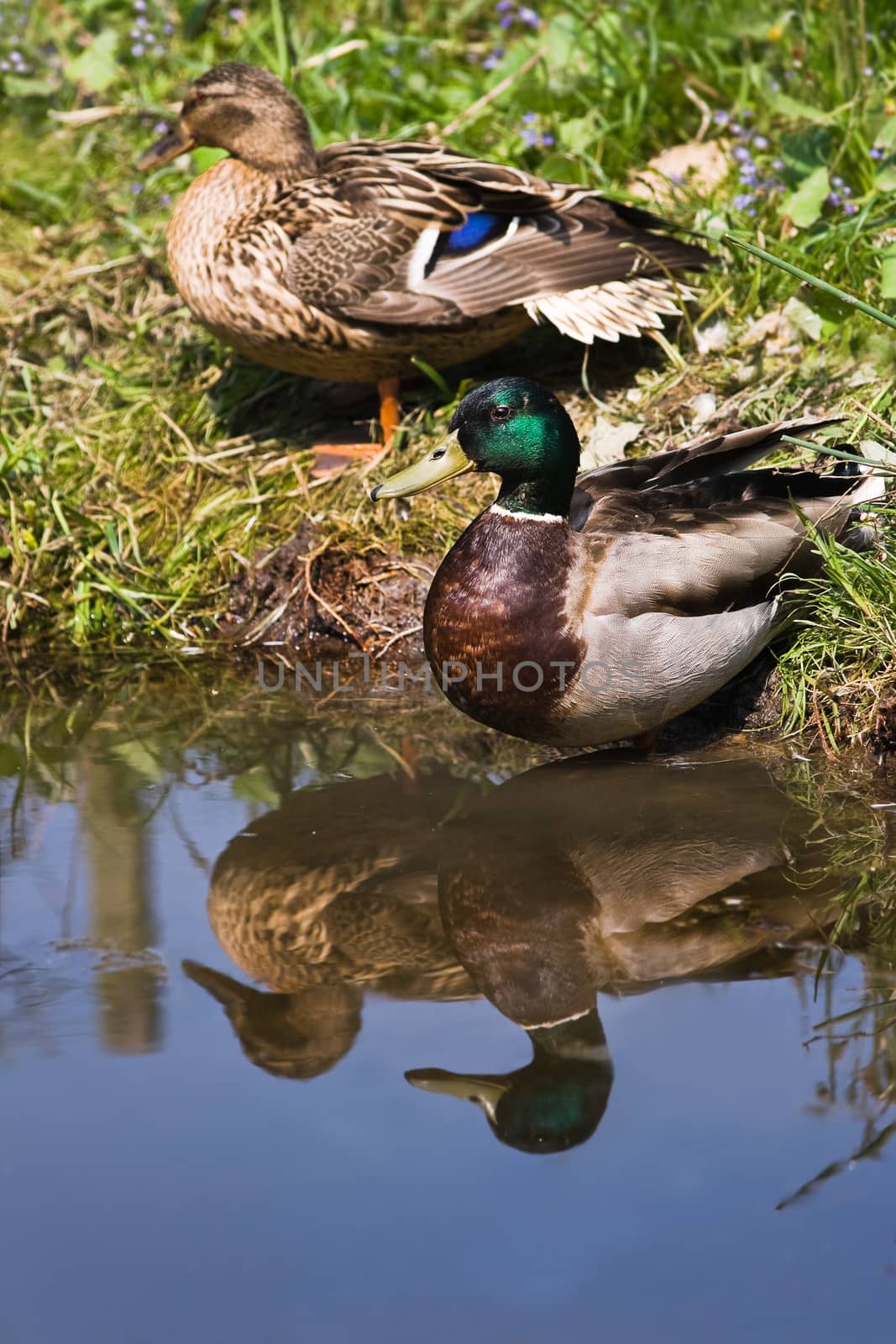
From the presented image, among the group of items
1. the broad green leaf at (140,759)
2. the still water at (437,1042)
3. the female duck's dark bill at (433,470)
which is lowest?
the still water at (437,1042)

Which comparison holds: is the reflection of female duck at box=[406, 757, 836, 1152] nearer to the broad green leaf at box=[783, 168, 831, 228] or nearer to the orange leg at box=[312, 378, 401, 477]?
the orange leg at box=[312, 378, 401, 477]

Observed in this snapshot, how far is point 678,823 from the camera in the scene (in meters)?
3.21

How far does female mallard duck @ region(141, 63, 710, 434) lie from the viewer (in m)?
4.40

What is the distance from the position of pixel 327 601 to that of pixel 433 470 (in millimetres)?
950

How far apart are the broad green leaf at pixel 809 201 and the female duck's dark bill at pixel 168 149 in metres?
1.93

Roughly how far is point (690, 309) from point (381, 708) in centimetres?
173

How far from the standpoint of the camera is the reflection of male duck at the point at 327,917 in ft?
8.48

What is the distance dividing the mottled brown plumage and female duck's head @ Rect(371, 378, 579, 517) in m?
1.02

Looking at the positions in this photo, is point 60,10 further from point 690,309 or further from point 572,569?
point 572,569

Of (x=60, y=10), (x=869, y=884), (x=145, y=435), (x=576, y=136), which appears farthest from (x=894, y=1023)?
(x=60, y=10)

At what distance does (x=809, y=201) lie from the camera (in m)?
4.75

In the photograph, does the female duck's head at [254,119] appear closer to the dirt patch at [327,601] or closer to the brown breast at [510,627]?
the dirt patch at [327,601]

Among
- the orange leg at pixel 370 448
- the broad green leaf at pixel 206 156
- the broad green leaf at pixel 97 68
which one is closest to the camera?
the orange leg at pixel 370 448

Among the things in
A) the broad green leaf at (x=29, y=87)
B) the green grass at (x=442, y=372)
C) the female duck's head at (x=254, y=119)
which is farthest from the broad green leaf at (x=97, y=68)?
the female duck's head at (x=254, y=119)
